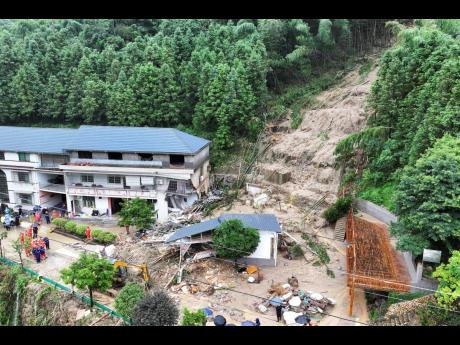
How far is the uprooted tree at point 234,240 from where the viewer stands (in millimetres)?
21719

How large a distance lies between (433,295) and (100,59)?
40.0 m

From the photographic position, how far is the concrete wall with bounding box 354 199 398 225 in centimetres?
2487

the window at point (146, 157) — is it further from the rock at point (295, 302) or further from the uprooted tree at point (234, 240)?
the rock at point (295, 302)

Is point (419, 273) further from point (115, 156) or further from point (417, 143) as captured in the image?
point (115, 156)

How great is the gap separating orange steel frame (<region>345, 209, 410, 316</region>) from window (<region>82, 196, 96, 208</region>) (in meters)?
19.9

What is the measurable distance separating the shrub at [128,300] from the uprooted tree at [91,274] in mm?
1663

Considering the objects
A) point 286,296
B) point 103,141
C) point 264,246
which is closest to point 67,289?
point 264,246

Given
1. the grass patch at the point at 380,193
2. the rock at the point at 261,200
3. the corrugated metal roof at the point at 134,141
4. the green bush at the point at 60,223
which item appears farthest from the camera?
the corrugated metal roof at the point at 134,141

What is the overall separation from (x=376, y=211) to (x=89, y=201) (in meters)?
22.0

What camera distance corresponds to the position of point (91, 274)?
1909cm

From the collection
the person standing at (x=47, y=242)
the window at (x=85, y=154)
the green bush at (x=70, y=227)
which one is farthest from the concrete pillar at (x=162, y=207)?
the person standing at (x=47, y=242)

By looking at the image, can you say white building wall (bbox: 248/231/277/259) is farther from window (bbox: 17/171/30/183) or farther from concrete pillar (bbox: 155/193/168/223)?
window (bbox: 17/171/30/183)

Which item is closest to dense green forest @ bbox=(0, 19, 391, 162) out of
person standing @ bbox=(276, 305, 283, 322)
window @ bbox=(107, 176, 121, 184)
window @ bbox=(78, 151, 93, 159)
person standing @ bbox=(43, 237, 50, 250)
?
window @ bbox=(78, 151, 93, 159)
